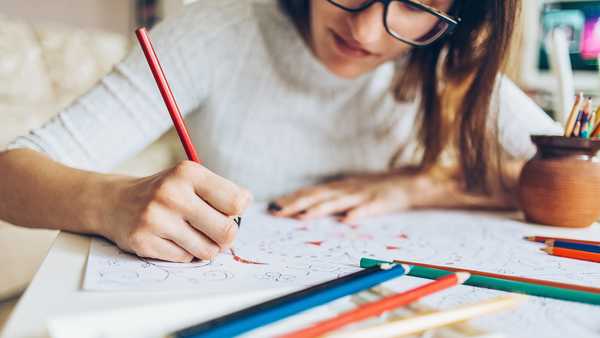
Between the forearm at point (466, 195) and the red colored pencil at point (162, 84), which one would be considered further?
the forearm at point (466, 195)

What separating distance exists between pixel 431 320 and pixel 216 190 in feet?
0.63

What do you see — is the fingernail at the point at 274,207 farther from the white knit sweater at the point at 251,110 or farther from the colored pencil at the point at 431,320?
the colored pencil at the point at 431,320

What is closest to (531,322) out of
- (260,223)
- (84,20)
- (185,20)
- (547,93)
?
(260,223)

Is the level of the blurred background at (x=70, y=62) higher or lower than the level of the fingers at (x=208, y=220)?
higher

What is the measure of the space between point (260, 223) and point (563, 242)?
32 cm

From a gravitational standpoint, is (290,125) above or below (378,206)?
above

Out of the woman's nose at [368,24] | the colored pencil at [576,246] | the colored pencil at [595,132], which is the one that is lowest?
the colored pencil at [576,246]

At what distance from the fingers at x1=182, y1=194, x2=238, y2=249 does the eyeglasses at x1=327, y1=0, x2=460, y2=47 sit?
314 mm

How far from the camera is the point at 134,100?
63 cm

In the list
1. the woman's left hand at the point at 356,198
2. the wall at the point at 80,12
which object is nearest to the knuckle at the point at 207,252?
the woman's left hand at the point at 356,198

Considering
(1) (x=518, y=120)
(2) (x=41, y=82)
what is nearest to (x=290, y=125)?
(1) (x=518, y=120)

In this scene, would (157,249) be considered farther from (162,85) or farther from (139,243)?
(162,85)

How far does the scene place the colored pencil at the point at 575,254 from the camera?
457 mm

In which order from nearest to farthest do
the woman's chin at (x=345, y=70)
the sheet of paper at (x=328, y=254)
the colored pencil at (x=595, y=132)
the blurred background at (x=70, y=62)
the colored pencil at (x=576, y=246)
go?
the sheet of paper at (x=328, y=254), the colored pencil at (x=576, y=246), the colored pencil at (x=595, y=132), the woman's chin at (x=345, y=70), the blurred background at (x=70, y=62)
